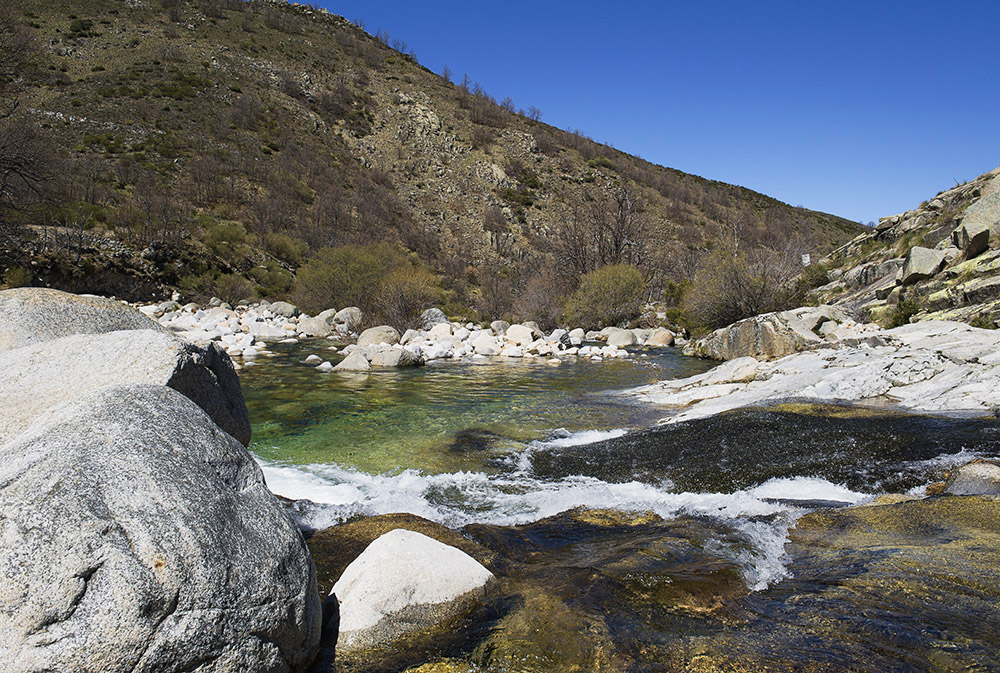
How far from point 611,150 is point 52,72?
2594 inches

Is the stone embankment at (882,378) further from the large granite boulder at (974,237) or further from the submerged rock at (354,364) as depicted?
the submerged rock at (354,364)

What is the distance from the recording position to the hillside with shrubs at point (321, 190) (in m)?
26.8

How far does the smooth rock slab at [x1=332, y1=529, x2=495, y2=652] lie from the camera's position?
3.20 m

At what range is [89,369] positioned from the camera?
4.10m

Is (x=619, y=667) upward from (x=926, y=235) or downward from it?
downward

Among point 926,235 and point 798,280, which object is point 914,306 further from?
point 926,235

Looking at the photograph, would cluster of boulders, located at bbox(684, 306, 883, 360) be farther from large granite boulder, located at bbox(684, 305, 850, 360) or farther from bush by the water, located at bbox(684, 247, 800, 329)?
bush by the water, located at bbox(684, 247, 800, 329)

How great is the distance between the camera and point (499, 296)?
30.3 meters

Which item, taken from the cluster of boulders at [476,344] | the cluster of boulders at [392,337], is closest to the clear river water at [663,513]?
the cluster of boulders at [476,344]

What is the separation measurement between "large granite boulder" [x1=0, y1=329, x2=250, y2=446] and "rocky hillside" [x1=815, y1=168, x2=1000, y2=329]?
14167 mm

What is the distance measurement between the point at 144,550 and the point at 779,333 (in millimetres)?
15634

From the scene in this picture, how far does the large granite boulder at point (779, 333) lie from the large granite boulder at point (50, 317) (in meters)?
14.2

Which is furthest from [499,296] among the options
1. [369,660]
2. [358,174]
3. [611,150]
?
[611,150]

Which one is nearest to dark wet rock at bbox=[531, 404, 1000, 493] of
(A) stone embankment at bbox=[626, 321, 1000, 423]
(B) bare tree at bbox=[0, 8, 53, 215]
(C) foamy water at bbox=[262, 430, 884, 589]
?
(C) foamy water at bbox=[262, 430, 884, 589]
